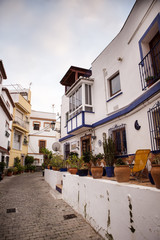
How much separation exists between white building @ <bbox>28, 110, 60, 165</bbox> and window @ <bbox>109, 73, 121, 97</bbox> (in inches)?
688

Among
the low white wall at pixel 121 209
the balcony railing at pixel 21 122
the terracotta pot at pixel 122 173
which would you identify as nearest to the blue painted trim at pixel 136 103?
the terracotta pot at pixel 122 173

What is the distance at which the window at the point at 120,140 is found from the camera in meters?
6.76

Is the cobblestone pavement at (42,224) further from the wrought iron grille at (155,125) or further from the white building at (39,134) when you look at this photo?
the white building at (39,134)

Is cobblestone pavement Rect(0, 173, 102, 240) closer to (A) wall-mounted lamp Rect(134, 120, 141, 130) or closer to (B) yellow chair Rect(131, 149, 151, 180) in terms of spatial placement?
(B) yellow chair Rect(131, 149, 151, 180)

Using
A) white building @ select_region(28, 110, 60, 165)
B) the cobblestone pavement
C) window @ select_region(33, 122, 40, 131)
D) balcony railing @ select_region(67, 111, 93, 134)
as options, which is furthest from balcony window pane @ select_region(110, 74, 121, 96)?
window @ select_region(33, 122, 40, 131)

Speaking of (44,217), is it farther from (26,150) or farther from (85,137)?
(26,150)

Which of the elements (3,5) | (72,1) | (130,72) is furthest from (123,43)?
(3,5)

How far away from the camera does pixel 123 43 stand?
7.53 meters

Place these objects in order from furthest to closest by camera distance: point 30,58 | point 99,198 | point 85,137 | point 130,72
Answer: point 85,137 < point 30,58 < point 130,72 < point 99,198

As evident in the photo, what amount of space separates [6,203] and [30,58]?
295 inches

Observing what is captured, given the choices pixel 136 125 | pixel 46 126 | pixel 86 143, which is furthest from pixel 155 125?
pixel 46 126

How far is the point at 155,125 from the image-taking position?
16.1 ft

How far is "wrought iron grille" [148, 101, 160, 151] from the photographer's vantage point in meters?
4.67

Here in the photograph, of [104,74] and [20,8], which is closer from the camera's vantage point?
[20,8]
